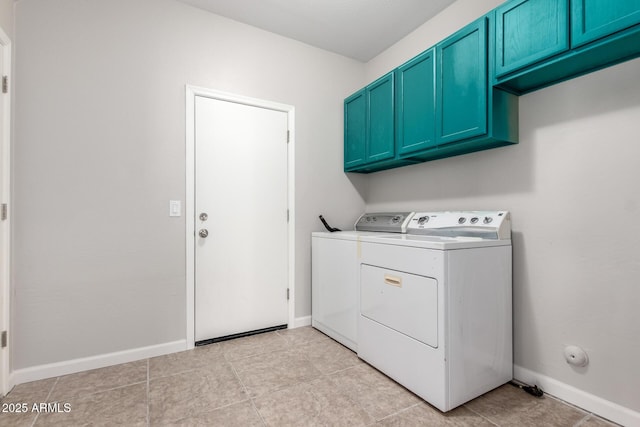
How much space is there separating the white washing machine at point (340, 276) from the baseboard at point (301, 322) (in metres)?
0.05

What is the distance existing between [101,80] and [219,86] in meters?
0.82

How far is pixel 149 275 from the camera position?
7.36 ft

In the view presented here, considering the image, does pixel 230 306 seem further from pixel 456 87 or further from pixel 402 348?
pixel 456 87

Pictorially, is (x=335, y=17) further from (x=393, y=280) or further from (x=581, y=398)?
(x=581, y=398)

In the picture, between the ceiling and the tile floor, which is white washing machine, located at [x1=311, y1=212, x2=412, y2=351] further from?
the ceiling

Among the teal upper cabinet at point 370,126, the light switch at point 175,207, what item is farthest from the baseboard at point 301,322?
the teal upper cabinet at point 370,126

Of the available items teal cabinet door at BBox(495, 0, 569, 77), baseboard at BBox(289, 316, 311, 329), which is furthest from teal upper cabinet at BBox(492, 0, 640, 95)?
baseboard at BBox(289, 316, 311, 329)

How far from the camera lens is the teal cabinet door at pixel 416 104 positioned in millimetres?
2162

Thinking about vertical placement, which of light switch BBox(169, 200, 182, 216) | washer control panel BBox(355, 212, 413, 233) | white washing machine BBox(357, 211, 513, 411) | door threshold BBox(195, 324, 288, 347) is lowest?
door threshold BBox(195, 324, 288, 347)

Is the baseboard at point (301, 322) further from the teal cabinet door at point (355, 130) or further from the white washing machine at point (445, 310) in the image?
the teal cabinet door at point (355, 130)

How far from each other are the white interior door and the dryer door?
3.25ft

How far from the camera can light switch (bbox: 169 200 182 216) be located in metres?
2.33

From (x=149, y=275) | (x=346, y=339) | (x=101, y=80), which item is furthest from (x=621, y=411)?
(x=101, y=80)

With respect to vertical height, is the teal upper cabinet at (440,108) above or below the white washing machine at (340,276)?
above
